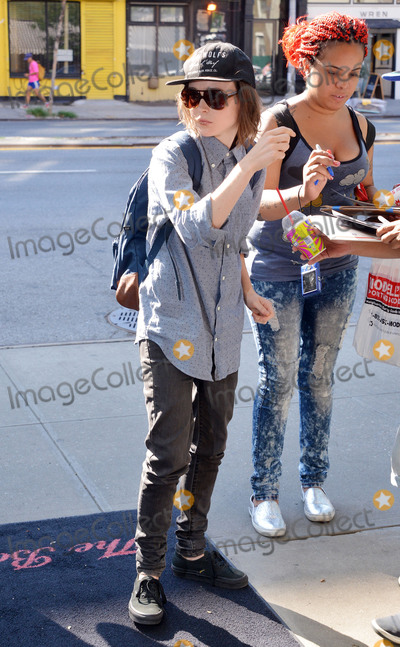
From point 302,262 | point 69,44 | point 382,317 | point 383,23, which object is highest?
point 383,23

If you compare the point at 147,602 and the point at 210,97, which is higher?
the point at 210,97

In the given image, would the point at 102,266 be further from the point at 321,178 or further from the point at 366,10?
the point at 366,10

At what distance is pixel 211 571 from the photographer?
120 inches

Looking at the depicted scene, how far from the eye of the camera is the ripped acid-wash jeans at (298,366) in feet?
10.7

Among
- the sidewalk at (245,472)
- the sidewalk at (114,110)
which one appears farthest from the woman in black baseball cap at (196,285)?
the sidewalk at (114,110)

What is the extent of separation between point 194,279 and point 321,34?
1033 millimetres

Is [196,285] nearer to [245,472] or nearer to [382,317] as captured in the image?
[382,317]

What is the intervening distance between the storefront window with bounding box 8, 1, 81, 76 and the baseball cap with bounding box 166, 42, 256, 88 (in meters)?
26.5

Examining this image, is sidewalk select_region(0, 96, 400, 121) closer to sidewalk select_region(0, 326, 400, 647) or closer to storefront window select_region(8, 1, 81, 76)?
storefront window select_region(8, 1, 81, 76)

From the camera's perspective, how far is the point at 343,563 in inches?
126

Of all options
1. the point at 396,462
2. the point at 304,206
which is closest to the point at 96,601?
the point at 396,462

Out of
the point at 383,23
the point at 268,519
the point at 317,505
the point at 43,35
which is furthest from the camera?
the point at 383,23

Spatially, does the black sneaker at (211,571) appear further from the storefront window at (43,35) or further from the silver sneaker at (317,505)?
the storefront window at (43,35)

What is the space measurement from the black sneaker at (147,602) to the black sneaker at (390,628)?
731 mm
